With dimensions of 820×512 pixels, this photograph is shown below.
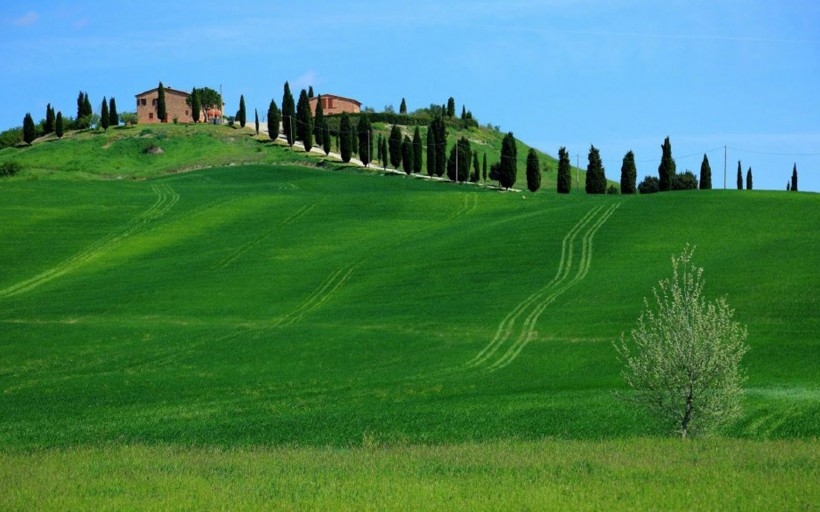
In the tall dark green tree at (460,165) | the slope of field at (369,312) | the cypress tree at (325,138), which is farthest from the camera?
the cypress tree at (325,138)

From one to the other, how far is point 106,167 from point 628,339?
124 meters

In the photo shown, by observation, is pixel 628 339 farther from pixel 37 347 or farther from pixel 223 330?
pixel 37 347

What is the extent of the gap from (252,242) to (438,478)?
62.6 metres

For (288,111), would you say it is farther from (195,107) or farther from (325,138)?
(195,107)

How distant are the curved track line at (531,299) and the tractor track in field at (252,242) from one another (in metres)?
22.3

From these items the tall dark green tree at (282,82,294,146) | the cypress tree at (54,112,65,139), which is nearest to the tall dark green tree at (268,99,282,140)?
the tall dark green tree at (282,82,294,146)

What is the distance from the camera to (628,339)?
51344 mm

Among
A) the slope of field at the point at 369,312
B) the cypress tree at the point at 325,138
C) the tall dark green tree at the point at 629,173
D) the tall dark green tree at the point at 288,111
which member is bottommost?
the slope of field at the point at 369,312

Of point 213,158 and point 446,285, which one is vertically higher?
point 213,158

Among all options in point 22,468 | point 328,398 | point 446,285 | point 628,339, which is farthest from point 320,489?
point 446,285

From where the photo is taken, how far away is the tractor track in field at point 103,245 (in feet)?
244

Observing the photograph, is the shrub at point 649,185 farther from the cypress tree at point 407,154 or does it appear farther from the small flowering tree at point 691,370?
the small flowering tree at point 691,370

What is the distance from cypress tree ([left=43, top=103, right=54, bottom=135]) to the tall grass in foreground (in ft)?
568

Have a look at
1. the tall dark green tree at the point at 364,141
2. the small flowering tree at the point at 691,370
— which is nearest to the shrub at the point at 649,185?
the tall dark green tree at the point at 364,141
